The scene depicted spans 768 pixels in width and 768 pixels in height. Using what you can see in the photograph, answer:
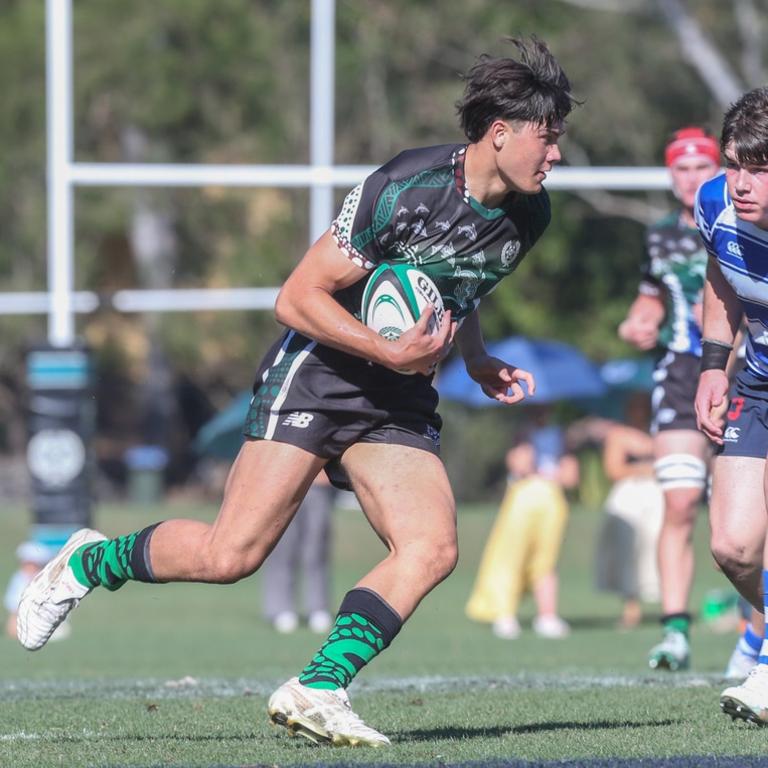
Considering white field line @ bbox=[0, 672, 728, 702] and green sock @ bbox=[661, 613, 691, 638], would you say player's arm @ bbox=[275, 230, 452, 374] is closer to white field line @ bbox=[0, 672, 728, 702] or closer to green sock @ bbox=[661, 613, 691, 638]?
white field line @ bbox=[0, 672, 728, 702]

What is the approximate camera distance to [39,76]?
3017 cm

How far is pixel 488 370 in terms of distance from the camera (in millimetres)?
6074

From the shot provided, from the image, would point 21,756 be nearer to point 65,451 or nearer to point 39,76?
point 65,451

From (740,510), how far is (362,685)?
238 centimetres

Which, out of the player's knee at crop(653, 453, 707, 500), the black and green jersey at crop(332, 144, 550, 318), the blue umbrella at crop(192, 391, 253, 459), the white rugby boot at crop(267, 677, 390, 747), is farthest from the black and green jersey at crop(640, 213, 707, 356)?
the blue umbrella at crop(192, 391, 253, 459)

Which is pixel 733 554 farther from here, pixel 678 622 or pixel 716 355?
pixel 678 622

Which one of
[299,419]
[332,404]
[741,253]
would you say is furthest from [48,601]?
[741,253]

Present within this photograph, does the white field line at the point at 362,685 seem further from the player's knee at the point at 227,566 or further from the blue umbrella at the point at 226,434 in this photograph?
the blue umbrella at the point at 226,434

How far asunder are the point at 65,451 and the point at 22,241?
60.8 feet

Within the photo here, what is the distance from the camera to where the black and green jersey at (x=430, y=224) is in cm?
553

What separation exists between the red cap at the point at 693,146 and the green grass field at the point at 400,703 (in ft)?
8.46

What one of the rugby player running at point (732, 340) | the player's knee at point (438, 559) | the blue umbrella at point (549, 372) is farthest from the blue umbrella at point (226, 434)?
the player's knee at point (438, 559)

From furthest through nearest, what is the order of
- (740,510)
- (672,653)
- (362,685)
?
(672,653)
(362,685)
(740,510)

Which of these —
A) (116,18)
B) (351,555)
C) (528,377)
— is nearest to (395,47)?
(116,18)
